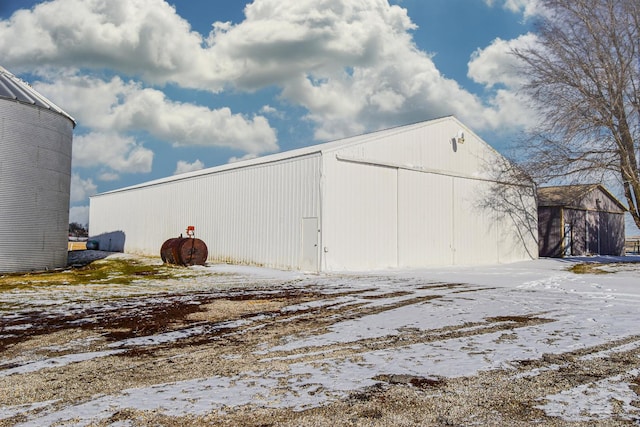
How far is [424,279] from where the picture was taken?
51.9 ft

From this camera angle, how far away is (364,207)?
19.8 metres

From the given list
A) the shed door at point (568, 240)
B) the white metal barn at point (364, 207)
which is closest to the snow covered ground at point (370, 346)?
the white metal barn at point (364, 207)

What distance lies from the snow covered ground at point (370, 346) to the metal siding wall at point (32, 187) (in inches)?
203

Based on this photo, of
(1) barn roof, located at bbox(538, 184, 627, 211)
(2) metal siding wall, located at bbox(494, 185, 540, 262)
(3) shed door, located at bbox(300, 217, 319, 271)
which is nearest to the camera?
(3) shed door, located at bbox(300, 217, 319, 271)

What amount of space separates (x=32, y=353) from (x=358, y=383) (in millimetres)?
4209

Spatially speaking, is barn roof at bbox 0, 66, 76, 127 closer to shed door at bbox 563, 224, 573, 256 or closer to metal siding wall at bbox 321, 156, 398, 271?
metal siding wall at bbox 321, 156, 398, 271

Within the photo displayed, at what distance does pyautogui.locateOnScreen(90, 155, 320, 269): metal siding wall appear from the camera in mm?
19562

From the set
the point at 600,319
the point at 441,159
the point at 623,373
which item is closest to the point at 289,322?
the point at 623,373

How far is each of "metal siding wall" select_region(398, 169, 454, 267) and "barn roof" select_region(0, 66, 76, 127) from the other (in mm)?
14726

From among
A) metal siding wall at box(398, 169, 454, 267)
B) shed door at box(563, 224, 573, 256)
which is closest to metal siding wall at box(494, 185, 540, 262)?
shed door at box(563, 224, 573, 256)

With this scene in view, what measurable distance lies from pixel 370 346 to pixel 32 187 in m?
16.4

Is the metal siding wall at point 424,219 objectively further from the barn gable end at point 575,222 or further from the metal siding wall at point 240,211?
the barn gable end at point 575,222

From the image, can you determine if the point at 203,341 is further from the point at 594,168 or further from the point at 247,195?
the point at 594,168

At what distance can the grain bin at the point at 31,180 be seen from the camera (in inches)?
674
